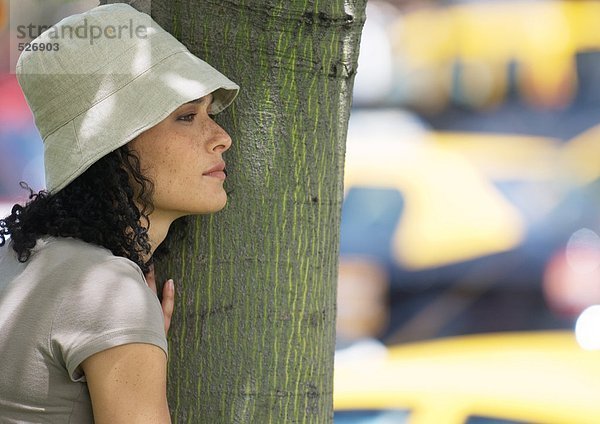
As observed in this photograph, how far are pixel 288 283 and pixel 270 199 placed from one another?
19 cm

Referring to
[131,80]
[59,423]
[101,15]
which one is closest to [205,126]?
[131,80]

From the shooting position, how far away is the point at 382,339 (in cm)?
526

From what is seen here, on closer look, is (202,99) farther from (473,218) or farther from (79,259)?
(473,218)

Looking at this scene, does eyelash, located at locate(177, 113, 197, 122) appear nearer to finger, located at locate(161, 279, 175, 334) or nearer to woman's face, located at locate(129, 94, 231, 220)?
woman's face, located at locate(129, 94, 231, 220)

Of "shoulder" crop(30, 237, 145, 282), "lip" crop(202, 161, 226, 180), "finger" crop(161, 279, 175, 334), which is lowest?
"finger" crop(161, 279, 175, 334)

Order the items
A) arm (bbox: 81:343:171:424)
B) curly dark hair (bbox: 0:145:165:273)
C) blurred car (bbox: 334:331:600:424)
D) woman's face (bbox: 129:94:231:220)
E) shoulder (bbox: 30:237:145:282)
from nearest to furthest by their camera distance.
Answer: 1. arm (bbox: 81:343:171:424)
2. shoulder (bbox: 30:237:145:282)
3. curly dark hair (bbox: 0:145:165:273)
4. woman's face (bbox: 129:94:231:220)
5. blurred car (bbox: 334:331:600:424)

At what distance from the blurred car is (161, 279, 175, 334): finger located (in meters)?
3.17

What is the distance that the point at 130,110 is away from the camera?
2.07 meters

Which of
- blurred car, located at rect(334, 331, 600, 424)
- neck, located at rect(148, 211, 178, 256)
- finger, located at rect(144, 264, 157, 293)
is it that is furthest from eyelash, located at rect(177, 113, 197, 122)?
blurred car, located at rect(334, 331, 600, 424)

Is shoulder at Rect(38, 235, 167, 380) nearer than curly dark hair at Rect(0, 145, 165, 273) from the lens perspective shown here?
Yes

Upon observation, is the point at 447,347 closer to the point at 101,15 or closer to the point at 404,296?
the point at 404,296

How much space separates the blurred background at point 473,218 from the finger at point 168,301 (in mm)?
3073

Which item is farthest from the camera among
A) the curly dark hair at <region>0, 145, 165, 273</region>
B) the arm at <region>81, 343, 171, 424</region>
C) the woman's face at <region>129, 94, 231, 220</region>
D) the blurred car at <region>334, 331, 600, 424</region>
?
the blurred car at <region>334, 331, 600, 424</region>

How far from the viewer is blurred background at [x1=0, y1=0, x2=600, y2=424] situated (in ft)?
16.8
